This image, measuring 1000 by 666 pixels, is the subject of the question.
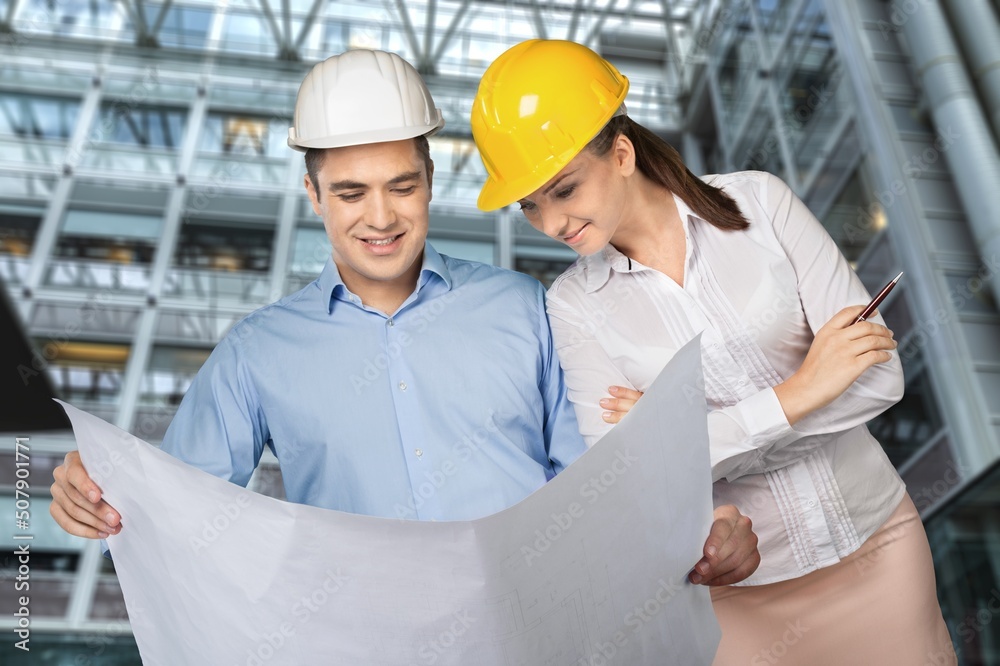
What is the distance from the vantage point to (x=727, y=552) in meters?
1.67

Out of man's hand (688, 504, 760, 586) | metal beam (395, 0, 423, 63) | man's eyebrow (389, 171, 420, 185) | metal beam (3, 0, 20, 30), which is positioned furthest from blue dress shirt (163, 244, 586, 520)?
metal beam (3, 0, 20, 30)

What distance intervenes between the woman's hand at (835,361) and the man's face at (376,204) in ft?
2.96

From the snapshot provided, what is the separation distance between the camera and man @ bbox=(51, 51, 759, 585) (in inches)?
82.7

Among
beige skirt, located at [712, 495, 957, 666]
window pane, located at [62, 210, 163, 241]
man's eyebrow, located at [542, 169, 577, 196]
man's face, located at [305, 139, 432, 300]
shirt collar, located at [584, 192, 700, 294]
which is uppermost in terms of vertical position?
window pane, located at [62, 210, 163, 241]

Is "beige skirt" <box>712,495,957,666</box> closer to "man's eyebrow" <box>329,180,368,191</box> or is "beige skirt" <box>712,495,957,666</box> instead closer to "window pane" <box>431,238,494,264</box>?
"man's eyebrow" <box>329,180,368,191</box>

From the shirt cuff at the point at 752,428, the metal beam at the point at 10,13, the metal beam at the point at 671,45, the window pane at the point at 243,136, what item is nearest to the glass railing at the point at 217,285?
the window pane at the point at 243,136

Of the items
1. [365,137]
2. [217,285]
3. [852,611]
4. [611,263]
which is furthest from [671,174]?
[217,285]

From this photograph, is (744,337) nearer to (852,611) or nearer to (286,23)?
(852,611)

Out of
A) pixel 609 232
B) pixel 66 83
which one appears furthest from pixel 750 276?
pixel 66 83

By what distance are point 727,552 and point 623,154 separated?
3.12ft

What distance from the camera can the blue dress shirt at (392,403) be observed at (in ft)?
6.88

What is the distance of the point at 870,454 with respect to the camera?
2143 mm

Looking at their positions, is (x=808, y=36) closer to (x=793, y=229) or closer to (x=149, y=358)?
(x=149, y=358)

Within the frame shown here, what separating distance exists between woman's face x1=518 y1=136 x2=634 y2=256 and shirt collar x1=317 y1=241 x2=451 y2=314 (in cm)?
37
